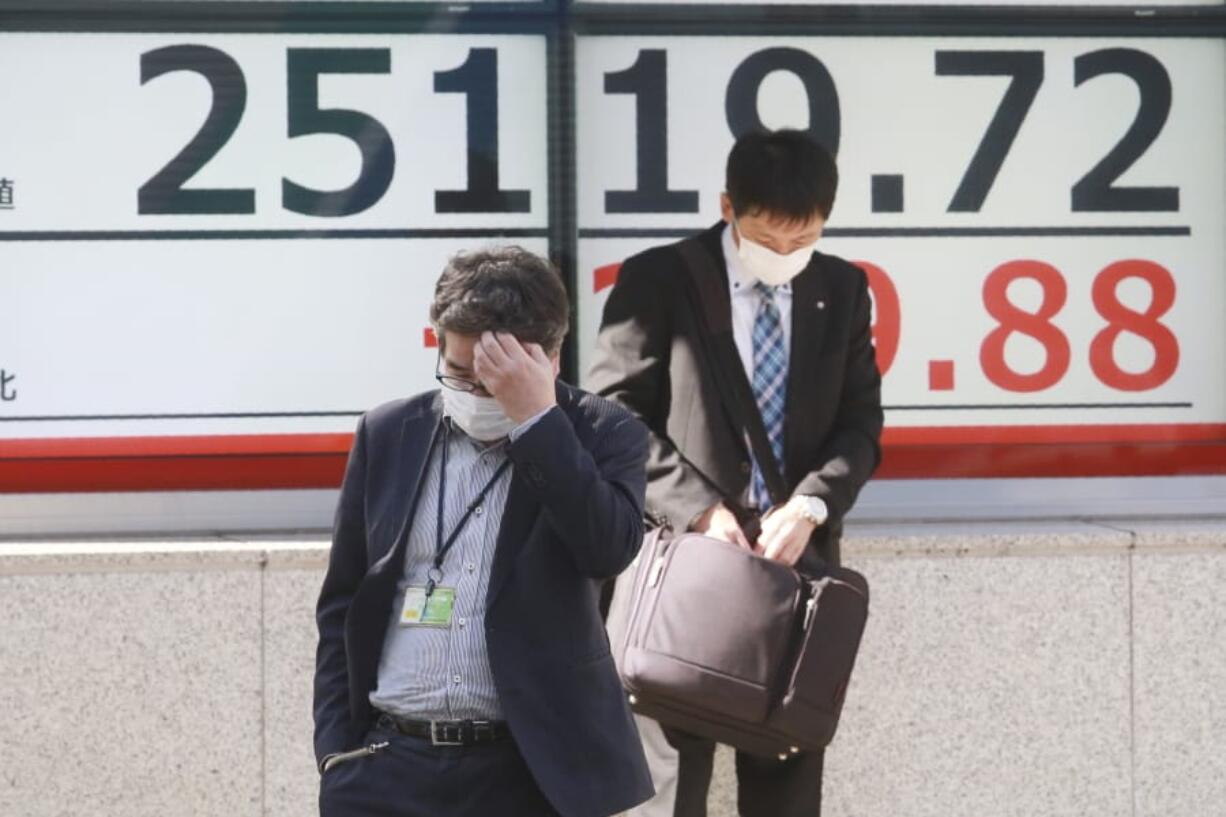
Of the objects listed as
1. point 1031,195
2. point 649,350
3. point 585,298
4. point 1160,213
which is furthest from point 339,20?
point 1160,213

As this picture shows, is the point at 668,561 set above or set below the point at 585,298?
below

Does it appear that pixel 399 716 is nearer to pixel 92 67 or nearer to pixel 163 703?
pixel 163 703

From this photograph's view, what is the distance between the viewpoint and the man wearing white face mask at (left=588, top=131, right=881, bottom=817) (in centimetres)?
409

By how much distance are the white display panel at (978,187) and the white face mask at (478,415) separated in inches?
97.5

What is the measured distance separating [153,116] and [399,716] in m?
2.91

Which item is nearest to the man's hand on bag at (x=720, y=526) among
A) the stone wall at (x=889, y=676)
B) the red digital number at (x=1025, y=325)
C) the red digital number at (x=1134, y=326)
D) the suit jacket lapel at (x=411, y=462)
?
the suit jacket lapel at (x=411, y=462)

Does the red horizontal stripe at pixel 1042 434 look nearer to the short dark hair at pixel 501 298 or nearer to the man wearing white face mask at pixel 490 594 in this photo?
the man wearing white face mask at pixel 490 594

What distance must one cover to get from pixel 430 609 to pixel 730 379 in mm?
1416

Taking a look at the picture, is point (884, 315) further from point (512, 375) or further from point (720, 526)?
point (512, 375)

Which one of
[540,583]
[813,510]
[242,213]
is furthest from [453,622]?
[242,213]

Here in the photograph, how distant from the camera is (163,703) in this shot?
506cm

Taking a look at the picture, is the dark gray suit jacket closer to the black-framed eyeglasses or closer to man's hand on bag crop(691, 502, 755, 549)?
man's hand on bag crop(691, 502, 755, 549)

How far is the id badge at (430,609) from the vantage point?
2.93 metres

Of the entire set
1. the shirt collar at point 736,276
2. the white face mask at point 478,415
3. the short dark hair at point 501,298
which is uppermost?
the shirt collar at point 736,276
